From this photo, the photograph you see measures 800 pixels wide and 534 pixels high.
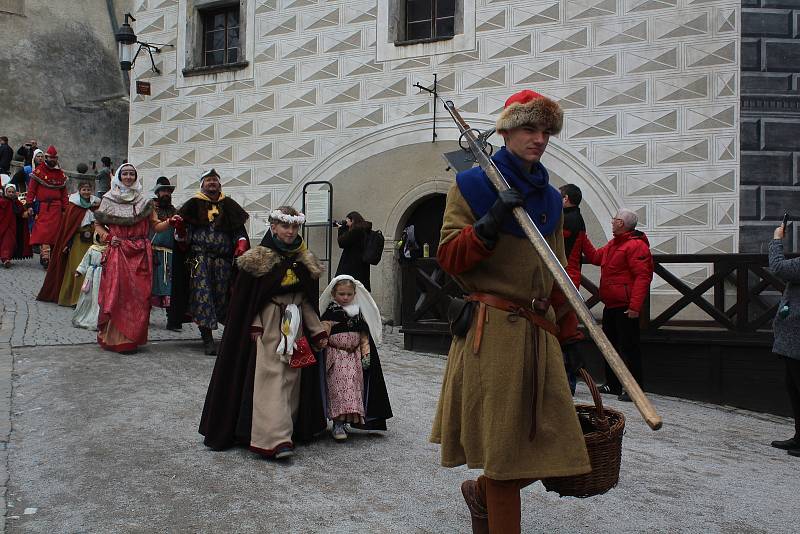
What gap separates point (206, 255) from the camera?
9.25 meters

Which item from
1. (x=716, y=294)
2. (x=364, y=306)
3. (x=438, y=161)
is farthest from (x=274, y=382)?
(x=438, y=161)

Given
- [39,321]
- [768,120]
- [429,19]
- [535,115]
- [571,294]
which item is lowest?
[39,321]

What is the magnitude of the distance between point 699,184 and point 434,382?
511 cm

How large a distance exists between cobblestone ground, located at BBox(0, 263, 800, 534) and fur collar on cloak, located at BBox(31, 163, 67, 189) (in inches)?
289

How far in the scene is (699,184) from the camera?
11297mm

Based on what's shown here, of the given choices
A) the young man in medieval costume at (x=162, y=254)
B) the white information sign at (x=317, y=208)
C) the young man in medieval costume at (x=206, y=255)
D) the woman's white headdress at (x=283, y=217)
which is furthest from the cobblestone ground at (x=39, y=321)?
the woman's white headdress at (x=283, y=217)

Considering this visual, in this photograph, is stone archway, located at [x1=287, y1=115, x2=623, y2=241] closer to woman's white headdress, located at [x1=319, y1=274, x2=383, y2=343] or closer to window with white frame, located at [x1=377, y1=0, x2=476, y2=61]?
window with white frame, located at [x1=377, y1=0, x2=476, y2=61]

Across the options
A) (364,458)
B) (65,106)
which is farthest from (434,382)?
(65,106)

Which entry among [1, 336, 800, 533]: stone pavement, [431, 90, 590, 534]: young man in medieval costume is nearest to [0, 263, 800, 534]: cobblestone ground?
[1, 336, 800, 533]: stone pavement

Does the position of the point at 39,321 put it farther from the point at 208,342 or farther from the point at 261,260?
the point at 261,260

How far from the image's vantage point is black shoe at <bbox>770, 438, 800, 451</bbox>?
6.64 m

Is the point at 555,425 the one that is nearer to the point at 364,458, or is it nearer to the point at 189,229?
the point at 364,458

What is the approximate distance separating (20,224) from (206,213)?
9292 millimetres

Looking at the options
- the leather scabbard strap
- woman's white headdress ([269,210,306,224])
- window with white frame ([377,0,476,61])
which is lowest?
the leather scabbard strap
